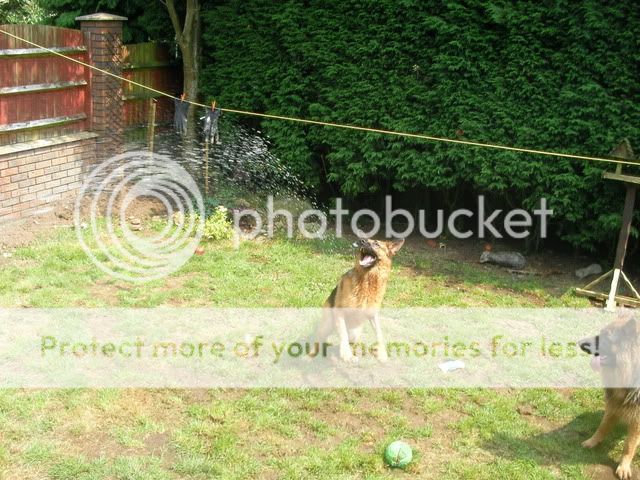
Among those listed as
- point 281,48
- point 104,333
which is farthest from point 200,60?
point 104,333

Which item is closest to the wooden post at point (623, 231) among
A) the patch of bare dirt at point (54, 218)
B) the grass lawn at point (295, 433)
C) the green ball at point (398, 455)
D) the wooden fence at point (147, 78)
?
the grass lawn at point (295, 433)

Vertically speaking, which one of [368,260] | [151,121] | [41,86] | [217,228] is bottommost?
[217,228]

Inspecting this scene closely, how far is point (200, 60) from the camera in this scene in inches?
526

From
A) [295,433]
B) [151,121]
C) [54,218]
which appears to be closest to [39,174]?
[54,218]

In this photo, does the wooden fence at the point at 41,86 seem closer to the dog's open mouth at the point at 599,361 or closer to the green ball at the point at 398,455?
the green ball at the point at 398,455

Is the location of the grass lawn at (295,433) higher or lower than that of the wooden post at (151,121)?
lower

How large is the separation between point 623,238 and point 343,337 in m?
4.23

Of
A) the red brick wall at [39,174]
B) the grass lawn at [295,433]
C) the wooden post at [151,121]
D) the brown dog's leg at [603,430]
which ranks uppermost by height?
the wooden post at [151,121]

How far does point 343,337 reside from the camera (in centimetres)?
680

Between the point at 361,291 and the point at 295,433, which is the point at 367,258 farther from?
the point at 295,433

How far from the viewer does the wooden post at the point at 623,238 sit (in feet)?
29.3

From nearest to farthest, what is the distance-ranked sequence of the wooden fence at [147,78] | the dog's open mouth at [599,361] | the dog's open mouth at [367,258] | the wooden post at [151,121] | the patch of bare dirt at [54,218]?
the dog's open mouth at [599,361] → the dog's open mouth at [367,258] → the patch of bare dirt at [54,218] → the wooden post at [151,121] → the wooden fence at [147,78]

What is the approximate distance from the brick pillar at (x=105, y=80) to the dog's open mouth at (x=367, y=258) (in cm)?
739

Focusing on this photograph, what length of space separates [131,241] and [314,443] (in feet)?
17.8
